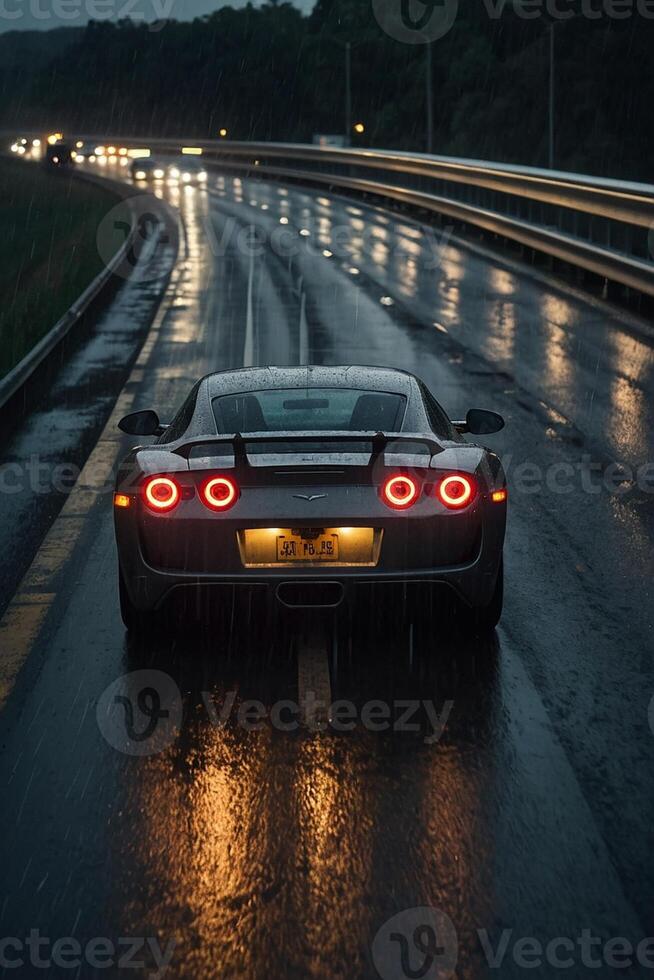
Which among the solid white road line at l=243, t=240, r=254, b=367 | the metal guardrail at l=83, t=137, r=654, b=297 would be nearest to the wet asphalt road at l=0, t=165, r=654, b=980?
the solid white road line at l=243, t=240, r=254, b=367

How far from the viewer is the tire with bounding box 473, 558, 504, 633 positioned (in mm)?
7109

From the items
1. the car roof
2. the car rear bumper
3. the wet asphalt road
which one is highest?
the car roof

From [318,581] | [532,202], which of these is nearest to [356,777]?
[318,581]

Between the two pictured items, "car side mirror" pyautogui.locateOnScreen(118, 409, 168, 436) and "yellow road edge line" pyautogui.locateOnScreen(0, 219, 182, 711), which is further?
"car side mirror" pyautogui.locateOnScreen(118, 409, 168, 436)

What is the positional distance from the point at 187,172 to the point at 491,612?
61340 millimetres

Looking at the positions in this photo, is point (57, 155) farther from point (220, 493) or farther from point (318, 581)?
point (318, 581)

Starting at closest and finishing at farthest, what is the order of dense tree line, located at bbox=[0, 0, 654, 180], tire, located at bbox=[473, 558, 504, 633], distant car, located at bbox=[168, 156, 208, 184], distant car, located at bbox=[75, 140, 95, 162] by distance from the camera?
tire, located at bbox=[473, 558, 504, 633] < distant car, located at bbox=[168, 156, 208, 184] < dense tree line, located at bbox=[0, 0, 654, 180] < distant car, located at bbox=[75, 140, 95, 162]

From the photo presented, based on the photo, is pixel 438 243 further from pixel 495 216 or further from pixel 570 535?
pixel 570 535

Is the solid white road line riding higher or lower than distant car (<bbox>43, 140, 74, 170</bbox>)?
higher

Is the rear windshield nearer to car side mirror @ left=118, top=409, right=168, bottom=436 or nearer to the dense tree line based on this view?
car side mirror @ left=118, top=409, right=168, bottom=436

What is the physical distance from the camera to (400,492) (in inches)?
267

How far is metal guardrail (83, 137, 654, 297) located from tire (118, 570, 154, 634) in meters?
14.1

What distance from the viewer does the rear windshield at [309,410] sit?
729cm

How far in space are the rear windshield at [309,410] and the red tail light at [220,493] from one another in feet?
1.79
